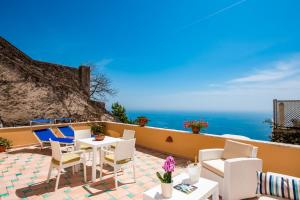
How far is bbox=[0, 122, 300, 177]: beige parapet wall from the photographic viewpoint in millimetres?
3343

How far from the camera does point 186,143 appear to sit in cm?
510

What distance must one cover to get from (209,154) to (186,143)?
1738mm

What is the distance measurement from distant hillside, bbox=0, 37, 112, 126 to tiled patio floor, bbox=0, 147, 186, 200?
5831 millimetres

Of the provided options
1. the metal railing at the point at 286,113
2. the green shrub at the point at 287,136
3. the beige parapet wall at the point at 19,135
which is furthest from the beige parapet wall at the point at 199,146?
the beige parapet wall at the point at 19,135

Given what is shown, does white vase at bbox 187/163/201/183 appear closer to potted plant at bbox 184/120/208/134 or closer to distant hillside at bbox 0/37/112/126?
potted plant at bbox 184/120/208/134

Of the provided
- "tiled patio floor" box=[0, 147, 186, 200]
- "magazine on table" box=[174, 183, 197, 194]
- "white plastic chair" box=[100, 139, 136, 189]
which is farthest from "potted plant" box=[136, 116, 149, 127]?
"magazine on table" box=[174, 183, 197, 194]

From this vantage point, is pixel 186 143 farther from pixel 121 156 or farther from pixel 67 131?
pixel 67 131

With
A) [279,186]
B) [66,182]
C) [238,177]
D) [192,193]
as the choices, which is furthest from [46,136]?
[279,186]

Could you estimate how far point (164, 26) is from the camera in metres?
12.0

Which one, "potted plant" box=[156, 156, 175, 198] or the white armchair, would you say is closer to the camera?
"potted plant" box=[156, 156, 175, 198]

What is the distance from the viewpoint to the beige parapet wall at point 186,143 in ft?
11.0

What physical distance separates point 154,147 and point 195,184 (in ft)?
12.7

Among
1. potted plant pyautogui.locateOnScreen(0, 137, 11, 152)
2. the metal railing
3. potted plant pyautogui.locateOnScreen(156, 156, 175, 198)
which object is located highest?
the metal railing

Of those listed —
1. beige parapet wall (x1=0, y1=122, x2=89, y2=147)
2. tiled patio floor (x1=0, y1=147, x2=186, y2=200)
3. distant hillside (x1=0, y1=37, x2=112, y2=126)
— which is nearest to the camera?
tiled patio floor (x1=0, y1=147, x2=186, y2=200)
